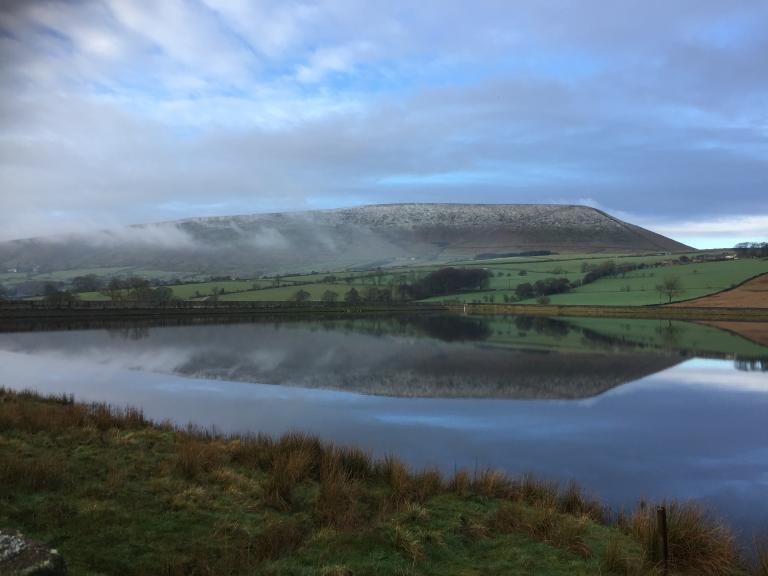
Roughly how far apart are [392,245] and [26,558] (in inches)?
6936

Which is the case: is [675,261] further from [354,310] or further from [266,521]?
[266,521]

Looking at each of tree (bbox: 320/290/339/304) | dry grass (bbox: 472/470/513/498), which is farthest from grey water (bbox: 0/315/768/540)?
tree (bbox: 320/290/339/304)

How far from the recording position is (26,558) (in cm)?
391

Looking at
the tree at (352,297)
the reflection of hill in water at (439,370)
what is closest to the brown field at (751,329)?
the reflection of hill in water at (439,370)

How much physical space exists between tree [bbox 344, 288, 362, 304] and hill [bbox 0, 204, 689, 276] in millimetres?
64372

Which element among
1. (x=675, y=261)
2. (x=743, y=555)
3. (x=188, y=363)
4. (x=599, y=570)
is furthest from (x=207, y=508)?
(x=675, y=261)

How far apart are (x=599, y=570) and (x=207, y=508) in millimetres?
4830

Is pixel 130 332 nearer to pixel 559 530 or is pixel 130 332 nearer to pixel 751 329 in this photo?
pixel 559 530

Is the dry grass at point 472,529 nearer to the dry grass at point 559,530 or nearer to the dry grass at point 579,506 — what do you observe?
the dry grass at point 559,530

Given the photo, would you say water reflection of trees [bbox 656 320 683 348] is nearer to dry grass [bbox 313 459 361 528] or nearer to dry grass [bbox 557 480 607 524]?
dry grass [bbox 557 480 607 524]

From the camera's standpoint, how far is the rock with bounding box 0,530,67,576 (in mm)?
3785

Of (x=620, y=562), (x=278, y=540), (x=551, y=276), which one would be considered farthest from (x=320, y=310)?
(x=620, y=562)

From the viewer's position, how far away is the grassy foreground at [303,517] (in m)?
6.22

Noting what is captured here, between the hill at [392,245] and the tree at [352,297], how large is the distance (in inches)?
2534
